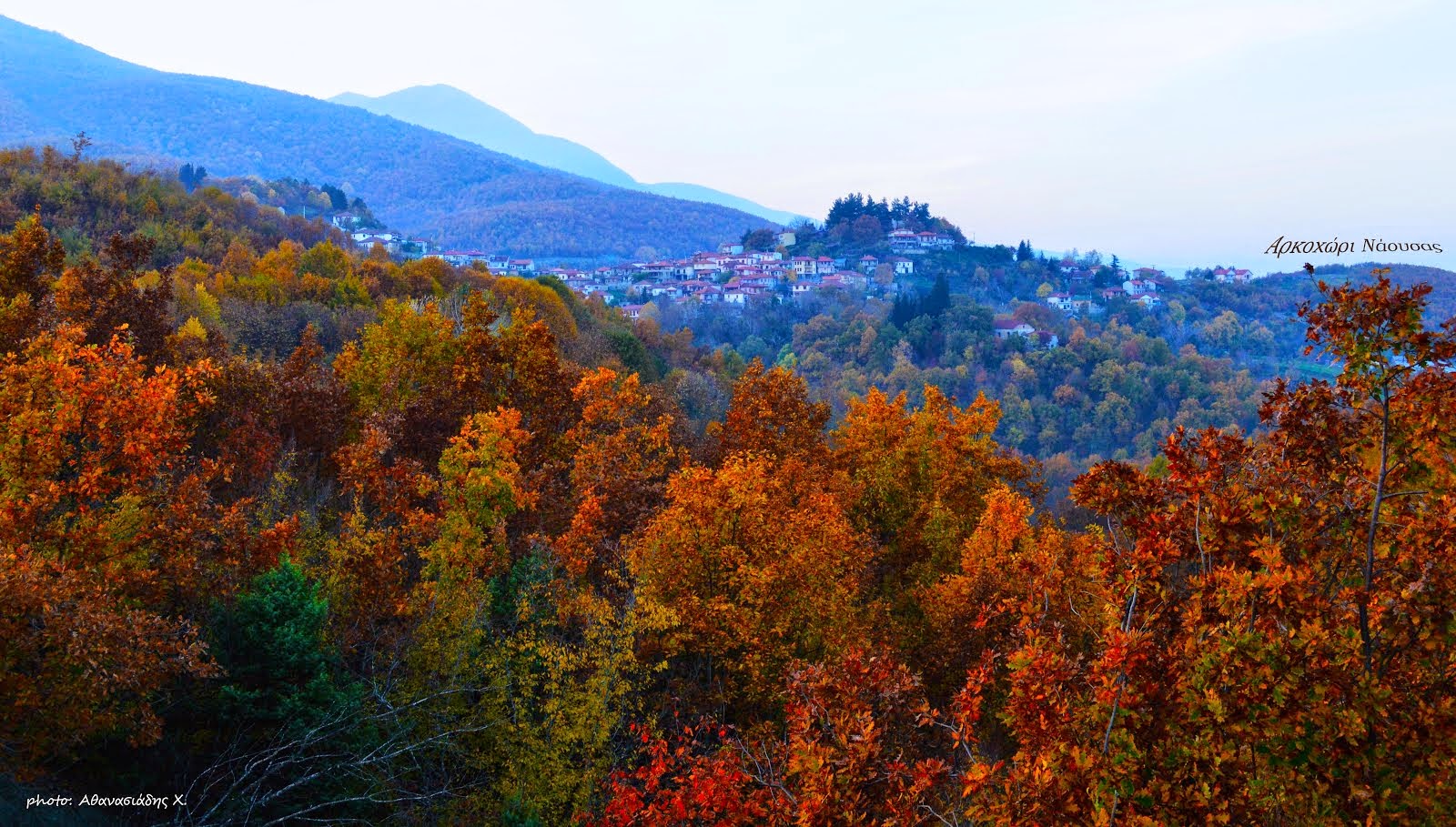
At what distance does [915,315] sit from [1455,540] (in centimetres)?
12116

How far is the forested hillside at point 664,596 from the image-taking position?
512 cm

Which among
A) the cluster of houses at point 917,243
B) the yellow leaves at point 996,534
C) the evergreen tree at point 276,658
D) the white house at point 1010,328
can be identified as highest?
the cluster of houses at point 917,243

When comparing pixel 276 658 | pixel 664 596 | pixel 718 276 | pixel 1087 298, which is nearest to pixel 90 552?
pixel 276 658

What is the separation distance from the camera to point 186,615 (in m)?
12.9

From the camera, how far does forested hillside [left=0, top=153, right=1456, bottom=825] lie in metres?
5.12

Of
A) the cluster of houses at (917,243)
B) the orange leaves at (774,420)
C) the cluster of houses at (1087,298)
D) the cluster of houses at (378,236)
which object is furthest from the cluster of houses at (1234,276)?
the orange leaves at (774,420)

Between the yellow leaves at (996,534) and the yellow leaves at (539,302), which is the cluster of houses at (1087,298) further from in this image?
the yellow leaves at (996,534)

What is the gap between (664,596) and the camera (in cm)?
1758

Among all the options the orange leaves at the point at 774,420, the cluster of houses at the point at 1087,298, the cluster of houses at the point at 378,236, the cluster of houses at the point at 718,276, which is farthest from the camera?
the cluster of houses at the point at 718,276

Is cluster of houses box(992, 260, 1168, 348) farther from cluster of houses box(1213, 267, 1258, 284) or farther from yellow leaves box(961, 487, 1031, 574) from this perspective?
yellow leaves box(961, 487, 1031, 574)

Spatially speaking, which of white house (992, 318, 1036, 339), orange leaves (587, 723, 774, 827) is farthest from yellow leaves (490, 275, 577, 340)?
white house (992, 318, 1036, 339)

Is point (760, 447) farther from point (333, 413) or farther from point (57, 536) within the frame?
point (57, 536)

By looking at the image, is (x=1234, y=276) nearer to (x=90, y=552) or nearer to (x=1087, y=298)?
(x=1087, y=298)

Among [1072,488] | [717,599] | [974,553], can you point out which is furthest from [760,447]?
[1072,488]
